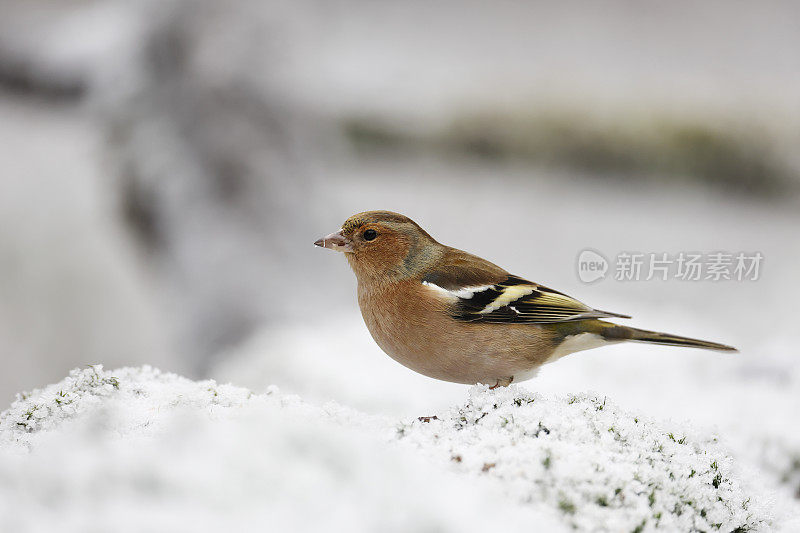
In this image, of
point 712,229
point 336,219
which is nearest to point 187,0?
point 336,219

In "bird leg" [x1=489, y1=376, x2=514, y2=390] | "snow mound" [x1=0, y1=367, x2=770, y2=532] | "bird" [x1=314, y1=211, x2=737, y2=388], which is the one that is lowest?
"snow mound" [x1=0, y1=367, x2=770, y2=532]

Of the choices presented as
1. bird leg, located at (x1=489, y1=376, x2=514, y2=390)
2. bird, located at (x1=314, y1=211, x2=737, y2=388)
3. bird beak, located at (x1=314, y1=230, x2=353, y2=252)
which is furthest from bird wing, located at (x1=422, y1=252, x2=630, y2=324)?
bird beak, located at (x1=314, y1=230, x2=353, y2=252)

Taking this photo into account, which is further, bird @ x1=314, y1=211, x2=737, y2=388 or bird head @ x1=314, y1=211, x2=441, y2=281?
bird head @ x1=314, y1=211, x2=441, y2=281

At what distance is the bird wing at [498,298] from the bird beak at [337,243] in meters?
0.35

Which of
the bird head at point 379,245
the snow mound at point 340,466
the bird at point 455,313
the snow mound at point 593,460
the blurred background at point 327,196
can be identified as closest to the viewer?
the snow mound at point 340,466

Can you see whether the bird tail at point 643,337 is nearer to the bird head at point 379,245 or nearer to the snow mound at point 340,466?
the snow mound at point 340,466

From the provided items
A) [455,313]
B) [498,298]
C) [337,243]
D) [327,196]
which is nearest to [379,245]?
[337,243]

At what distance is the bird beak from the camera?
2728 mm

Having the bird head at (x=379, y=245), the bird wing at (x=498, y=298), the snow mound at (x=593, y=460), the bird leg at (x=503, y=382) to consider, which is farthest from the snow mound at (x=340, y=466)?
the bird head at (x=379, y=245)

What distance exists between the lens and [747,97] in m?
10.2

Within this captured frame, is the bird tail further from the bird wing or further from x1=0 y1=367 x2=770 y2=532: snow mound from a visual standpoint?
x1=0 y1=367 x2=770 y2=532: snow mound

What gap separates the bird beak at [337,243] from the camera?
2728 millimetres

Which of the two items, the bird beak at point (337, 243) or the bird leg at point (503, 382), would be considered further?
the bird leg at point (503, 382)

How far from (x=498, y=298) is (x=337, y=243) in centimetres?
72
